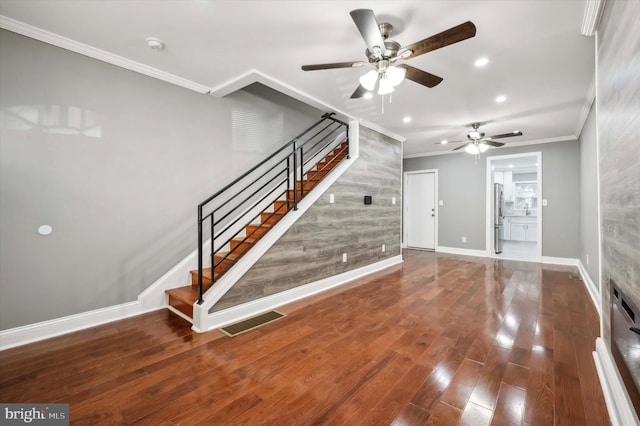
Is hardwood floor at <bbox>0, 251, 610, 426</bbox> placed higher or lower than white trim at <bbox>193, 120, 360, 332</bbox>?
lower

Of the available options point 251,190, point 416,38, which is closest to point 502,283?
point 416,38

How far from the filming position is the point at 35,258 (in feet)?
8.14

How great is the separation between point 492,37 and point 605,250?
1976 mm

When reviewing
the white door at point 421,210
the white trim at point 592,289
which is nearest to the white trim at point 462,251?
the white door at point 421,210

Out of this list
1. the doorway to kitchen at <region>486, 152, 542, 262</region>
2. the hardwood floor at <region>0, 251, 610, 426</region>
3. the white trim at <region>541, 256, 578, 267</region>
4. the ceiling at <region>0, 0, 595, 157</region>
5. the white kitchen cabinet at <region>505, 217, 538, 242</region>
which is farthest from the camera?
the white kitchen cabinet at <region>505, 217, 538, 242</region>

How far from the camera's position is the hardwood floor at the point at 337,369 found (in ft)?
5.23

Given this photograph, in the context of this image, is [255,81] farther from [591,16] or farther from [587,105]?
[587,105]

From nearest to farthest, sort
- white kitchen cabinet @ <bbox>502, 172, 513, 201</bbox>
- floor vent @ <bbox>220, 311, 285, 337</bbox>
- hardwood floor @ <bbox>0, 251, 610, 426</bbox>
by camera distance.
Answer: hardwood floor @ <bbox>0, 251, 610, 426</bbox> < floor vent @ <bbox>220, 311, 285, 337</bbox> < white kitchen cabinet @ <bbox>502, 172, 513, 201</bbox>

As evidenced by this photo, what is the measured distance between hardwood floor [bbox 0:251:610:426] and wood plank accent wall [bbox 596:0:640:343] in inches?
25.3

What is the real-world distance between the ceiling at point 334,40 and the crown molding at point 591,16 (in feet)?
0.13

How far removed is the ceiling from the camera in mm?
2146

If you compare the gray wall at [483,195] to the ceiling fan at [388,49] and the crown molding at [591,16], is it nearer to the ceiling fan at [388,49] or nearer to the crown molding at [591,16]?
the crown molding at [591,16]

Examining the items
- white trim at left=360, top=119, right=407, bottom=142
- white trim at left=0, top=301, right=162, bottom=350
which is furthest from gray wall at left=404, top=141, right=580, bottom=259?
white trim at left=0, top=301, right=162, bottom=350

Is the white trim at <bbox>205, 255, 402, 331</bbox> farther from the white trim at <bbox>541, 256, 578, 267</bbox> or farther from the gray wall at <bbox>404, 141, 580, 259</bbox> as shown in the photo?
the white trim at <bbox>541, 256, 578, 267</bbox>
